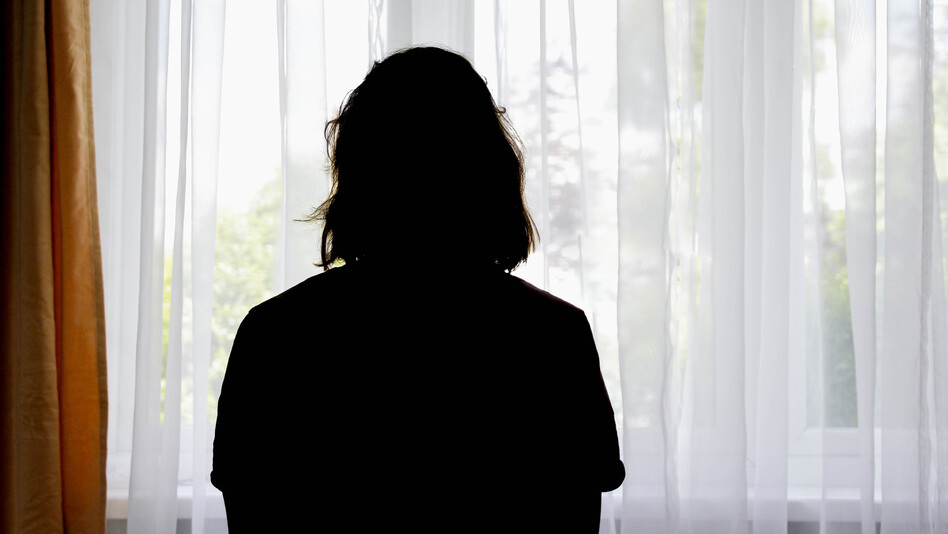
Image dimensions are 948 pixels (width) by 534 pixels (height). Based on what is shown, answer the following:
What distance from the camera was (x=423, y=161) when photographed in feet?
2.74

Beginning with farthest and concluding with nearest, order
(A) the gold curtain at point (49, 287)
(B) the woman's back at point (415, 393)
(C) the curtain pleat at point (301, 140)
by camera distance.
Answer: (C) the curtain pleat at point (301, 140) → (A) the gold curtain at point (49, 287) → (B) the woman's back at point (415, 393)

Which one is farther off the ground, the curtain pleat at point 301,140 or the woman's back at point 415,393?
the curtain pleat at point 301,140

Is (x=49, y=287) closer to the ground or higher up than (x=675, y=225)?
closer to the ground

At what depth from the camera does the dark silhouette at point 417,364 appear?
81 centimetres

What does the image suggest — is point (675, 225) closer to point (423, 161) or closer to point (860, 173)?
point (860, 173)

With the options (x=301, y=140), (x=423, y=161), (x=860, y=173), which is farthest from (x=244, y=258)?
(x=860, y=173)

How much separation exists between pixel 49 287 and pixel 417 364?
947mm

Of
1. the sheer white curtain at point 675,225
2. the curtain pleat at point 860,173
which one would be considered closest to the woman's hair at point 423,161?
the sheer white curtain at point 675,225

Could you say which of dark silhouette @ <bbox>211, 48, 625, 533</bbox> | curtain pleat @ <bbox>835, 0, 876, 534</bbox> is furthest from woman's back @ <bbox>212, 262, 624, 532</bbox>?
curtain pleat @ <bbox>835, 0, 876, 534</bbox>

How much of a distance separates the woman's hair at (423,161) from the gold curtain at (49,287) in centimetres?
82

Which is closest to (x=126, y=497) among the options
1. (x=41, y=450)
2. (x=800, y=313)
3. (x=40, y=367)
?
(x=41, y=450)

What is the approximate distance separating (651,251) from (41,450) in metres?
1.22

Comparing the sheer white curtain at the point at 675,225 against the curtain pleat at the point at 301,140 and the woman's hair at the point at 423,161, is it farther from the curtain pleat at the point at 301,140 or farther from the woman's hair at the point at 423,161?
the woman's hair at the point at 423,161

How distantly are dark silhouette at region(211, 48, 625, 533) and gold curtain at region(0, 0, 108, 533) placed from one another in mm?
704
